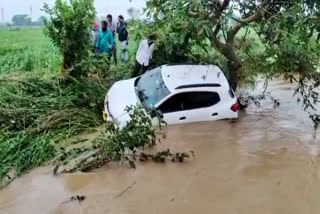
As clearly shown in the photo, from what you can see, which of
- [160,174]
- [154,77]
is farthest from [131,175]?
[154,77]

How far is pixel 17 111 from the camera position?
9.66 meters

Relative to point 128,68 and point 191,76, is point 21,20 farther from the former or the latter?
point 191,76

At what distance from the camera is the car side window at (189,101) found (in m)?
9.39

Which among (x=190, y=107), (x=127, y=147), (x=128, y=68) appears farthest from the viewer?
(x=128, y=68)

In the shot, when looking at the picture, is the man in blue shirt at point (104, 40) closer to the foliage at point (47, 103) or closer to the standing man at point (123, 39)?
the standing man at point (123, 39)

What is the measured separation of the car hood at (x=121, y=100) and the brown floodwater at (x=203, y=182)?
0.92 m

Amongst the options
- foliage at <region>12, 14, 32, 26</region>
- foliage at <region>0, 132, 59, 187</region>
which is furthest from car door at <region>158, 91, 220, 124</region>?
foliage at <region>12, 14, 32, 26</region>

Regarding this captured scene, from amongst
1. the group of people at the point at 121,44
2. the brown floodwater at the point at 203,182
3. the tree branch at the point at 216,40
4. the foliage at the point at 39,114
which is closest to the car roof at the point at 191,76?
the tree branch at the point at 216,40

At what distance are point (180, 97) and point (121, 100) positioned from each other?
4.02 feet

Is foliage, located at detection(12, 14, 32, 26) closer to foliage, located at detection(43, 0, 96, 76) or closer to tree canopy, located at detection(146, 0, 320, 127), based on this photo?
foliage, located at detection(43, 0, 96, 76)

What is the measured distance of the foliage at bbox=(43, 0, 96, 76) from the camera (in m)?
11.3

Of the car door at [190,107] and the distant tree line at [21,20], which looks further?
the distant tree line at [21,20]

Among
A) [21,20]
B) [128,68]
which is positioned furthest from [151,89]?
[21,20]

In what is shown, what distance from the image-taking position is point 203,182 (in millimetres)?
7430
